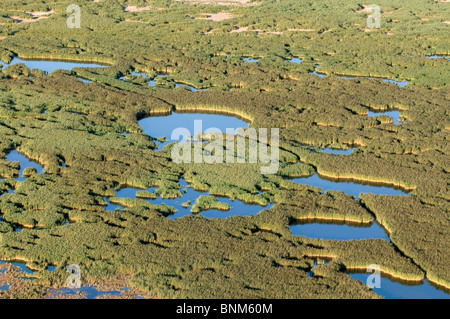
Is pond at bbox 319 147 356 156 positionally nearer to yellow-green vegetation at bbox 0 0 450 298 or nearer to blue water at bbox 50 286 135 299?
yellow-green vegetation at bbox 0 0 450 298

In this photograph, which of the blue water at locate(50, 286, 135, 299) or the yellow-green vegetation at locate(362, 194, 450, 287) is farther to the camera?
the yellow-green vegetation at locate(362, 194, 450, 287)

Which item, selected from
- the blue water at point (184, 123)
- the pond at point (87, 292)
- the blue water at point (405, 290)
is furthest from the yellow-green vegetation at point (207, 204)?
the blue water at point (184, 123)

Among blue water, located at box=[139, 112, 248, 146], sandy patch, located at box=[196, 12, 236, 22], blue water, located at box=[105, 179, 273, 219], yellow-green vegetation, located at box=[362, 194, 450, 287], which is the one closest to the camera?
yellow-green vegetation, located at box=[362, 194, 450, 287]

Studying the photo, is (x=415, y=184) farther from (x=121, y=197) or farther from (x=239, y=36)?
(x=239, y=36)

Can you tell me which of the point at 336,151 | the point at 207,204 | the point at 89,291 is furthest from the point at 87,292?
the point at 336,151

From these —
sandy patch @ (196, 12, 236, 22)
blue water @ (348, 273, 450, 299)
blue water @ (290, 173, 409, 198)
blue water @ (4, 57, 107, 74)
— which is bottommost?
blue water @ (348, 273, 450, 299)

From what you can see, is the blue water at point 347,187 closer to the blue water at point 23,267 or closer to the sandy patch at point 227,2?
the blue water at point 23,267

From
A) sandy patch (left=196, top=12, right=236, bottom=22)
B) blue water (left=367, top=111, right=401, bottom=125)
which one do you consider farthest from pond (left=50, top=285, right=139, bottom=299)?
sandy patch (left=196, top=12, right=236, bottom=22)
